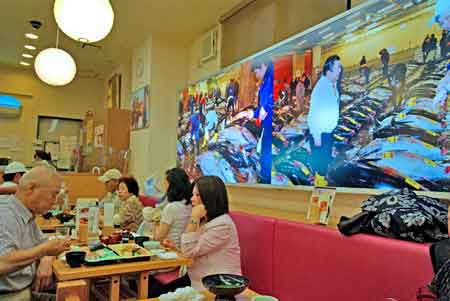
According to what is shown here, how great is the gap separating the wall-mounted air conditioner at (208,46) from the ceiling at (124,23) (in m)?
0.11

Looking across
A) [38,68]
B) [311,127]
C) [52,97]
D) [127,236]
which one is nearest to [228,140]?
[311,127]

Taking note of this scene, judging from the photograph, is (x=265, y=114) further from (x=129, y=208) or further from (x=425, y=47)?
(x=129, y=208)

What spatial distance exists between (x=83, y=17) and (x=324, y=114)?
1.82 metres

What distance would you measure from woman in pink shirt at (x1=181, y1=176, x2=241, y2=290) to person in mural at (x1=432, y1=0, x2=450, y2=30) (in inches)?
60.8

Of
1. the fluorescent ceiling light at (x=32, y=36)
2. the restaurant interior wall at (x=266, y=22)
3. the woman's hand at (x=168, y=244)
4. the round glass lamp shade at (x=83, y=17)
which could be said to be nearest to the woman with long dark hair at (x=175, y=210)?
the woman's hand at (x=168, y=244)

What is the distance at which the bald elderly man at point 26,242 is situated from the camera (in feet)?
5.65

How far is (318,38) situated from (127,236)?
1971 millimetres

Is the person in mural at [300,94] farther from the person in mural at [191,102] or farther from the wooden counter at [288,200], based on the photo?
the person in mural at [191,102]

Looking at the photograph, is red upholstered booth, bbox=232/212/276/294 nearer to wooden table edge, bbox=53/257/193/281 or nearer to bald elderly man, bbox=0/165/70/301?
wooden table edge, bbox=53/257/193/281

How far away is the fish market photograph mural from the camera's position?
1817 mm

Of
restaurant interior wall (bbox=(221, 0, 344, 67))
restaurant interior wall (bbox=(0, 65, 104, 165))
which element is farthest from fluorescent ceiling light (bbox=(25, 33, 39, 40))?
restaurant interior wall (bbox=(221, 0, 344, 67))

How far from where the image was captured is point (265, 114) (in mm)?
3029

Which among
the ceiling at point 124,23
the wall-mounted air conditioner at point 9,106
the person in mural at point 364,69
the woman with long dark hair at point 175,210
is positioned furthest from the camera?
the wall-mounted air conditioner at point 9,106

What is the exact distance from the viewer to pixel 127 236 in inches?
101
